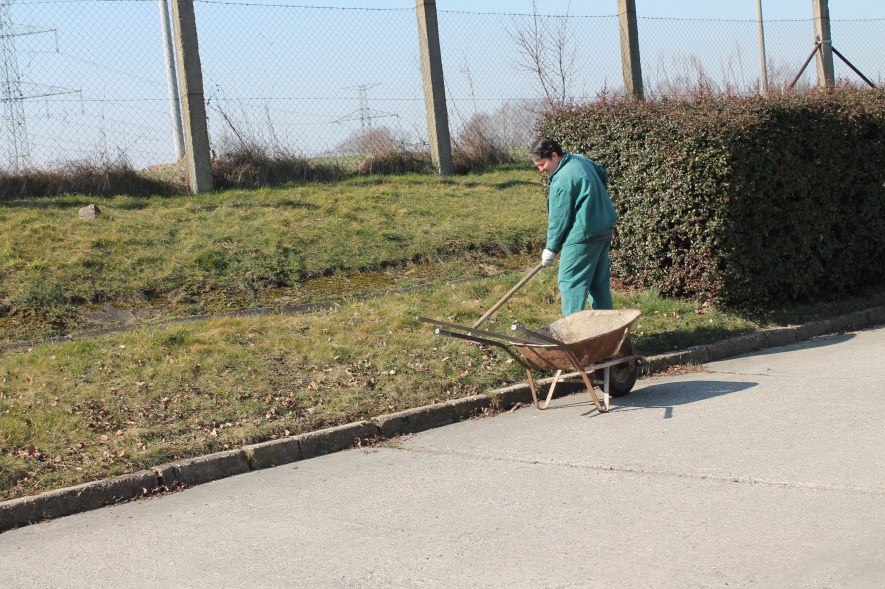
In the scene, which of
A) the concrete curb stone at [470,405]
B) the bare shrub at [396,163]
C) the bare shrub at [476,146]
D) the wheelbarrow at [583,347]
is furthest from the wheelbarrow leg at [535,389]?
the bare shrub at [476,146]

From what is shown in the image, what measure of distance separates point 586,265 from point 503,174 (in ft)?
27.2

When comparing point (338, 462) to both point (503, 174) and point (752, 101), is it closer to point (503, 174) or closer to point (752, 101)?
point (752, 101)

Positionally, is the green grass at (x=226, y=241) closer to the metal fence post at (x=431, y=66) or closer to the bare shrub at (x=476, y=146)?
the metal fence post at (x=431, y=66)

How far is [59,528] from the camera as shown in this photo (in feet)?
19.0

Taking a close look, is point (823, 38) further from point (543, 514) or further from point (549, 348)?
point (543, 514)

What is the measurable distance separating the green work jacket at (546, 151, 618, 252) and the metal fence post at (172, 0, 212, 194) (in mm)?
6411

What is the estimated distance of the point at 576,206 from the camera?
8.33 metres

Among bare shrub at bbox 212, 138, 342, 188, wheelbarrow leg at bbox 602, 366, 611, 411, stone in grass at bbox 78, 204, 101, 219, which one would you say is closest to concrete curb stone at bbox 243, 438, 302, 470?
wheelbarrow leg at bbox 602, 366, 611, 411

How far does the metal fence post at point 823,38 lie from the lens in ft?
62.5

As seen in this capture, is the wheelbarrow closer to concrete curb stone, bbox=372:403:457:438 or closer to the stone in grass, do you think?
concrete curb stone, bbox=372:403:457:438

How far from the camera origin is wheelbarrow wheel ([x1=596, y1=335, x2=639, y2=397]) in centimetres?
805

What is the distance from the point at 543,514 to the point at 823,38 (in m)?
16.5

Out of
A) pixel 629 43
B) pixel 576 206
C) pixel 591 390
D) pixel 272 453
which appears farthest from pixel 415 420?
pixel 629 43

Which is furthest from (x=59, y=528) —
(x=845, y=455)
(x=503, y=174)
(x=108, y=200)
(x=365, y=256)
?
(x=503, y=174)
